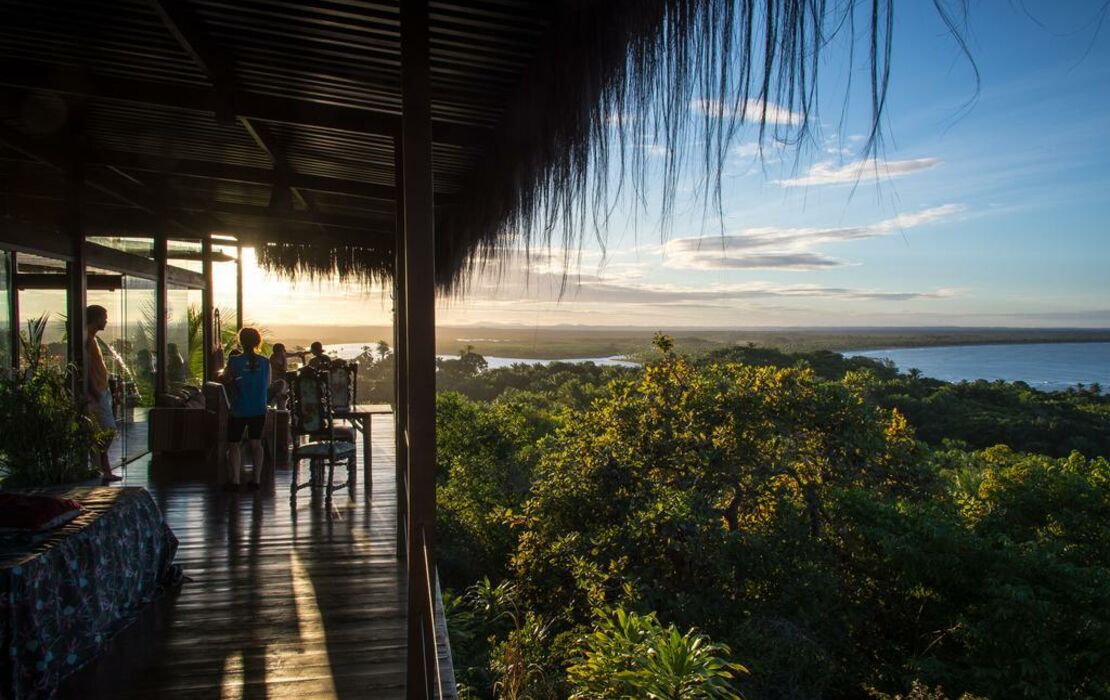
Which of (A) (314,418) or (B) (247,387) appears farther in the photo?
(A) (314,418)

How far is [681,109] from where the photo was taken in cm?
148

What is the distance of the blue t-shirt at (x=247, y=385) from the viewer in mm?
5656

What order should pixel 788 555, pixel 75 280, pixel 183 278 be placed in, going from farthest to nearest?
pixel 183 278, pixel 788 555, pixel 75 280

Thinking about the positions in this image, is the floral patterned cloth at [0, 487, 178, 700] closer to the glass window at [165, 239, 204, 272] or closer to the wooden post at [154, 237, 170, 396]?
the wooden post at [154, 237, 170, 396]

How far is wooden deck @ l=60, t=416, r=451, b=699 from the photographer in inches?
110

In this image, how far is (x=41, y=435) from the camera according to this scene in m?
4.41

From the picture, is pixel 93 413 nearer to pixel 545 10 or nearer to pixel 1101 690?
pixel 545 10

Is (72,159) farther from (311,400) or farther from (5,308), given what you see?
(311,400)

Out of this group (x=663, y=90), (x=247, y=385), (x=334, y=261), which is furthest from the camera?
(x=334, y=261)

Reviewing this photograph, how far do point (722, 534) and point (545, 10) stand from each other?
5.91 meters

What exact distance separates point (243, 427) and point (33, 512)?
2.99 meters

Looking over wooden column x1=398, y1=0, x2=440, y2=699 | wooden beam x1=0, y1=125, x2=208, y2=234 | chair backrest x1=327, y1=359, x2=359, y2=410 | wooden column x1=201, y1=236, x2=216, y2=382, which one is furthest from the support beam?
wooden column x1=398, y1=0, x2=440, y2=699

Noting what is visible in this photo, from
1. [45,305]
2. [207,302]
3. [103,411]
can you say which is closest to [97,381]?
[103,411]

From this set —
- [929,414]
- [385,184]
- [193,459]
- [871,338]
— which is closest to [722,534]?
[385,184]
